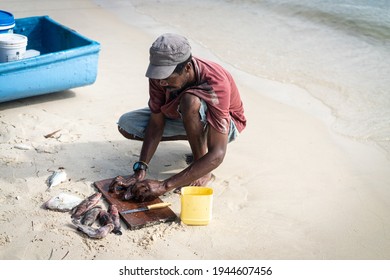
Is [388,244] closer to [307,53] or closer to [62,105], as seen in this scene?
[62,105]

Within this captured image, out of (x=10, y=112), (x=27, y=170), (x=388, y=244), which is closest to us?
(x=388, y=244)

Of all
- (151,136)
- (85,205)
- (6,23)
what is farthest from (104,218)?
(6,23)

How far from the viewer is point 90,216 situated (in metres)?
3.68

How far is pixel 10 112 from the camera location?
17.5ft

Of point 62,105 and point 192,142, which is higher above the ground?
point 192,142

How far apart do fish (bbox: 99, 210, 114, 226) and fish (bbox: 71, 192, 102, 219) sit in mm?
130

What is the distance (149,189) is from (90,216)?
0.42 meters

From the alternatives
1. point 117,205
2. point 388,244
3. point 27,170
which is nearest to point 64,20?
point 27,170

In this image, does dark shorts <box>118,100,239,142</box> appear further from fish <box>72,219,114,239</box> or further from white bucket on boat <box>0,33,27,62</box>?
white bucket on boat <box>0,33,27,62</box>

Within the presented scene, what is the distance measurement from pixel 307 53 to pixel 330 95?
5.45 ft

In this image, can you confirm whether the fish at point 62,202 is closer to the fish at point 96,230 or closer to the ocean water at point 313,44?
the fish at point 96,230

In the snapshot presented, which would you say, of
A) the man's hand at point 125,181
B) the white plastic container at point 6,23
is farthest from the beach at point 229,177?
the white plastic container at point 6,23

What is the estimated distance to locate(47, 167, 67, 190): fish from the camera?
411 centimetres

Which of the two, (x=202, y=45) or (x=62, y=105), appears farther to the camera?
(x=202, y=45)
